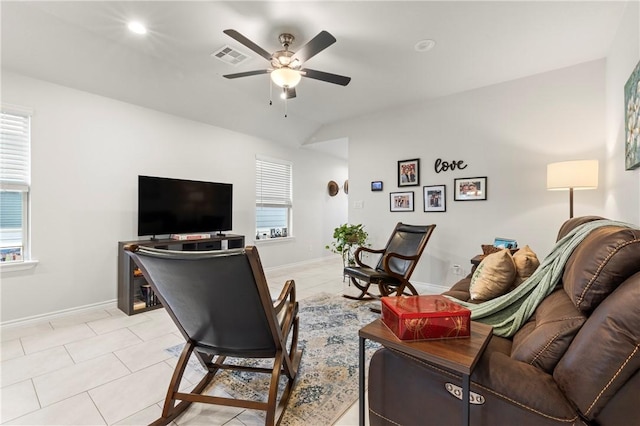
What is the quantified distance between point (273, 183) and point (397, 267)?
9.51 feet

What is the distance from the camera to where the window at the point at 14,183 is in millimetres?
2799

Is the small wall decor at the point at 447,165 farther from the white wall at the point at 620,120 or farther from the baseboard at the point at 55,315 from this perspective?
the baseboard at the point at 55,315

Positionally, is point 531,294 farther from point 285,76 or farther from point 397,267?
point 285,76

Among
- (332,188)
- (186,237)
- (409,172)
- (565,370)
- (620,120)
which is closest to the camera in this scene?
(565,370)

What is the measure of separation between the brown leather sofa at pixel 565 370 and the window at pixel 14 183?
3612 mm

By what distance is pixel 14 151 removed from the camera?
9.36ft

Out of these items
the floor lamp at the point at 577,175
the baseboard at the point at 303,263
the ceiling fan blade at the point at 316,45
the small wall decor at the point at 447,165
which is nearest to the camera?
the ceiling fan blade at the point at 316,45

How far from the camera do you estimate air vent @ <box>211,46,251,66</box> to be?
2.89m

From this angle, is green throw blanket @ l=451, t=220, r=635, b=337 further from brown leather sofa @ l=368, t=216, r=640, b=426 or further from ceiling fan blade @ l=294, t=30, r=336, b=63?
ceiling fan blade @ l=294, t=30, r=336, b=63

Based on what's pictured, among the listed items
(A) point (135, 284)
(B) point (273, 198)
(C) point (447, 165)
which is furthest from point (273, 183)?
(C) point (447, 165)

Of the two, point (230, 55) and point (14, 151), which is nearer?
point (14, 151)

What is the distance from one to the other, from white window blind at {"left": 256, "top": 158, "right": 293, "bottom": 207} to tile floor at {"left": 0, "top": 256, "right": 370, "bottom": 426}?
8.53ft

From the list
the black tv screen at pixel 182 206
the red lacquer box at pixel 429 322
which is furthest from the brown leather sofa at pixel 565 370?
the black tv screen at pixel 182 206

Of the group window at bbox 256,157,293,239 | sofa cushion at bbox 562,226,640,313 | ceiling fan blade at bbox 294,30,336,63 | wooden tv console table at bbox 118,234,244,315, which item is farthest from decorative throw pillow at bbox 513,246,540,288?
window at bbox 256,157,293,239
